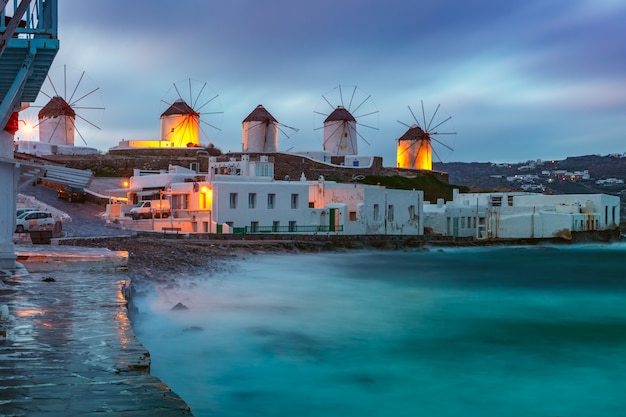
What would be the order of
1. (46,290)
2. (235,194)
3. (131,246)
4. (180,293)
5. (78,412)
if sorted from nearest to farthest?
(78,412)
(46,290)
(180,293)
(131,246)
(235,194)

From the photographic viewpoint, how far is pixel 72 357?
21.0 ft

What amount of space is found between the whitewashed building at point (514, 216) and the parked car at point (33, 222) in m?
29.7

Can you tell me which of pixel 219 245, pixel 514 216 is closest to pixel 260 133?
pixel 514 216

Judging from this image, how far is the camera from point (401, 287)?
24500 millimetres

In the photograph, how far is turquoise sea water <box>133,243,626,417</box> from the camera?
9461 mm

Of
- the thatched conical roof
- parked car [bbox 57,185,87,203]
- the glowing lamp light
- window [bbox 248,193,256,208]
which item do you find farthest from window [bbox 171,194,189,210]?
the thatched conical roof

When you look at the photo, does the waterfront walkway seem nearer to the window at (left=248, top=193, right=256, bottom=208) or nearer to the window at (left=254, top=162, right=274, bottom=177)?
the window at (left=248, top=193, right=256, bottom=208)

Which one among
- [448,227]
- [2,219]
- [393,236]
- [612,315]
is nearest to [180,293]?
[2,219]

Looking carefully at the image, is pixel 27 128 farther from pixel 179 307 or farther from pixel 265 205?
pixel 179 307

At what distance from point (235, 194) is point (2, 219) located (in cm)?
2432

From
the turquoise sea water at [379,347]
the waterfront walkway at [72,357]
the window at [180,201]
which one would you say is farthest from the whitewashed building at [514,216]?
the waterfront walkway at [72,357]

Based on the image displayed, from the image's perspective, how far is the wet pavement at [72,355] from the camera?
506 cm

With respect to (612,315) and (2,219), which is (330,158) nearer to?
(612,315)

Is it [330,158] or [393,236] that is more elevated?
[330,158]
